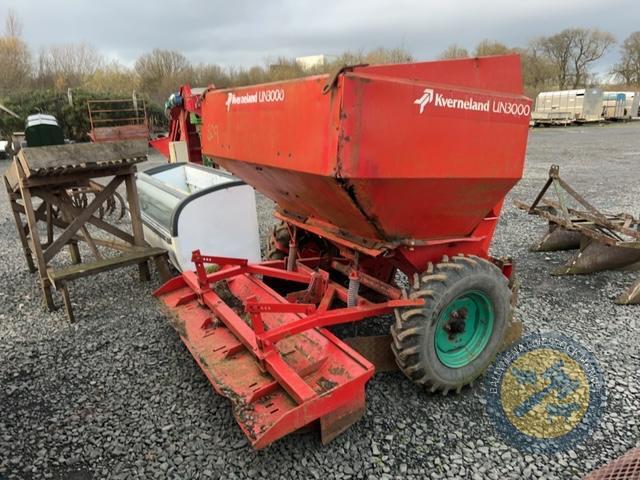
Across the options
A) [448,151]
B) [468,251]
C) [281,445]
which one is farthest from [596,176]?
[281,445]

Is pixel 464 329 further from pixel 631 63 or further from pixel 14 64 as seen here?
pixel 631 63

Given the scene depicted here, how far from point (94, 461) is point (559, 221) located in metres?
4.62

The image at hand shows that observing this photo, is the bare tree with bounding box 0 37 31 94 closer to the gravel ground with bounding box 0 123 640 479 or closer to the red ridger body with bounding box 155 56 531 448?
the gravel ground with bounding box 0 123 640 479

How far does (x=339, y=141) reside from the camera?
211cm

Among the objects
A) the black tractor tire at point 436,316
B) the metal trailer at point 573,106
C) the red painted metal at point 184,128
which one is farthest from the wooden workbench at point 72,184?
the metal trailer at point 573,106

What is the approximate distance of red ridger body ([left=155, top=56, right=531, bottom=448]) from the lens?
221cm

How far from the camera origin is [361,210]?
2447 millimetres

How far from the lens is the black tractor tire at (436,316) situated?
2.71 m

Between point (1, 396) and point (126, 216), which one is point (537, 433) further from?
point (126, 216)

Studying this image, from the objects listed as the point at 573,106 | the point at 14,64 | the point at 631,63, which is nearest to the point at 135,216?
the point at 14,64

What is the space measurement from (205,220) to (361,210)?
247cm
